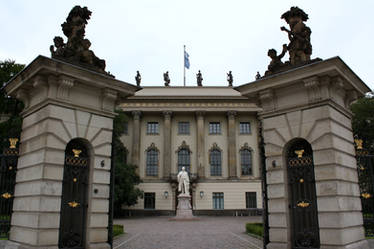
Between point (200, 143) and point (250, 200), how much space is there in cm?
941

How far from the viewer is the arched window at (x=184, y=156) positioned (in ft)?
150

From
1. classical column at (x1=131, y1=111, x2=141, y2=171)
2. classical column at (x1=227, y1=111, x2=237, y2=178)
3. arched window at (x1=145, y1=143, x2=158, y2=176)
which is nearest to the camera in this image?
classical column at (x1=227, y1=111, x2=237, y2=178)

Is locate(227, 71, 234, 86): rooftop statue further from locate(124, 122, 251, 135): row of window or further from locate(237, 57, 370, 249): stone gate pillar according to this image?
locate(237, 57, 370, 249): stone gate pillar

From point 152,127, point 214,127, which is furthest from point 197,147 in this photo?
point 152,127

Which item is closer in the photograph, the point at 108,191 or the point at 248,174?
the point at 108,191

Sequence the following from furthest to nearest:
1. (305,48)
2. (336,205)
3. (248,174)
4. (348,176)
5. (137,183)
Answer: (248,174) → (137,183) → (305,48) → (348,176) → (336,205)

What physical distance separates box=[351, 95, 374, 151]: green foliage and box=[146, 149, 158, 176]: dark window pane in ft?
77.5

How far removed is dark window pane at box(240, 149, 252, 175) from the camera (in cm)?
4578

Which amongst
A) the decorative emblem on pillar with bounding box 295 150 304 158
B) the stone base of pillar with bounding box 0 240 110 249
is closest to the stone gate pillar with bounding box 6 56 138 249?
the stone base of pillar with bounding box 0 240 110 249

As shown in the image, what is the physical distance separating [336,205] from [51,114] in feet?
22.6

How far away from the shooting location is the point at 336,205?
8.05 metres

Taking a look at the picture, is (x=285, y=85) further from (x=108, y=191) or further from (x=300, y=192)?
(x=108, y=191)

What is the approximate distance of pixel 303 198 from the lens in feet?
28.9

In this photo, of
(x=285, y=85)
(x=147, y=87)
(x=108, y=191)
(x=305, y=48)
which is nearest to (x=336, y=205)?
(x=285, y=85)
